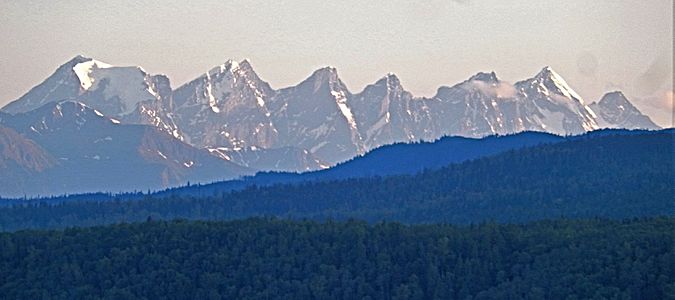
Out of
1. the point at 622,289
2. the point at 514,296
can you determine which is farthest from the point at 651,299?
the point at 514,296

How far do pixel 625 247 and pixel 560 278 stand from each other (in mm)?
7380

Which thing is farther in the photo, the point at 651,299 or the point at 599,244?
the point at 599,244

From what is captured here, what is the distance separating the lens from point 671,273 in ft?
618

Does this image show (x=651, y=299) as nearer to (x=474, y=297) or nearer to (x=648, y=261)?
(x=648, y=261)

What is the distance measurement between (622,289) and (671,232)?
41.8 ft

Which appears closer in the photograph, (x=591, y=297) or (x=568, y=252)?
(x=591, y=297)

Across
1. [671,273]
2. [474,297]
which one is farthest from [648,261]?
[474,297]

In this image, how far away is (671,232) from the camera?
19800 centimetres

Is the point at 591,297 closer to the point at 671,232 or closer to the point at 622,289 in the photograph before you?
the point at 622,289

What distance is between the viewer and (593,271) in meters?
194

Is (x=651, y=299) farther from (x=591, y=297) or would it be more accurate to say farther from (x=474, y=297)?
(x=474, y=297)

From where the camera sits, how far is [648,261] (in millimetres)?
190250

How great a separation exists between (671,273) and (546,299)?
12.8m

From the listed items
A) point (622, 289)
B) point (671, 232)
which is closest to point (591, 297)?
point (622, 289)
